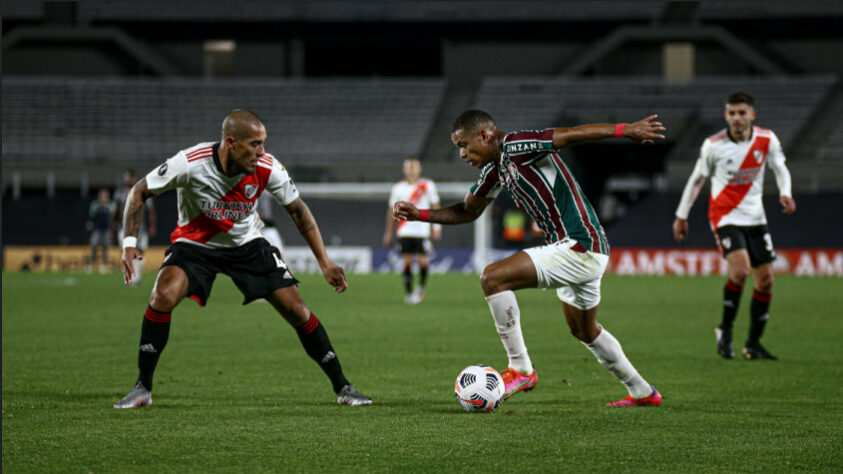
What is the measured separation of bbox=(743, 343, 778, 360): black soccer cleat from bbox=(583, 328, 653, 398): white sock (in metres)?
3.20

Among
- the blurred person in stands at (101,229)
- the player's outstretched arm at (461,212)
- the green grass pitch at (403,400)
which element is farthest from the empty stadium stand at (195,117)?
the player's outstretched arm at (461,212)

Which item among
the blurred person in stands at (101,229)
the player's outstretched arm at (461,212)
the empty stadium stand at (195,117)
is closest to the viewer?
the player's outstretched arm at (461,212)

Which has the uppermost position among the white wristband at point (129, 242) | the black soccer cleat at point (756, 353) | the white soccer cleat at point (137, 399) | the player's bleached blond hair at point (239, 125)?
the player's bleached blond hair at point (239, 125)

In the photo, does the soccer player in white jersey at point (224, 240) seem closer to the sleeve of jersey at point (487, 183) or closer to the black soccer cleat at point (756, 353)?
the sleeve of jersey at point (487, 183)

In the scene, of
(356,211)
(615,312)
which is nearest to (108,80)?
(356,211)

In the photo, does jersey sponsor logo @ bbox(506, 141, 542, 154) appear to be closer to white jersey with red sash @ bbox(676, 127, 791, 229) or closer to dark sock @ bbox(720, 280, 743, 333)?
white jersey with red sash @ bbox(676, 127, 791, 229)

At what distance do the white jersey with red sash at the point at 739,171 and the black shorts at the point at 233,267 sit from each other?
14.1ft

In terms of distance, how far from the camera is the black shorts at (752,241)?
920cm

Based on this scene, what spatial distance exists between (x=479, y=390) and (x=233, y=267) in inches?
63.7

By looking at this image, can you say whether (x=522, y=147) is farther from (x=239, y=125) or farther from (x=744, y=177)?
(x=744, y=177)

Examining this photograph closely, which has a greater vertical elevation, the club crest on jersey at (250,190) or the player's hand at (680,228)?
the club crest on jersey at (250,190)

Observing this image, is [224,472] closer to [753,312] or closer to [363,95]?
[753,312]

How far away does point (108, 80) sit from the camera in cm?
3728

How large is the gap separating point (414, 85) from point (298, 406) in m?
32.1
